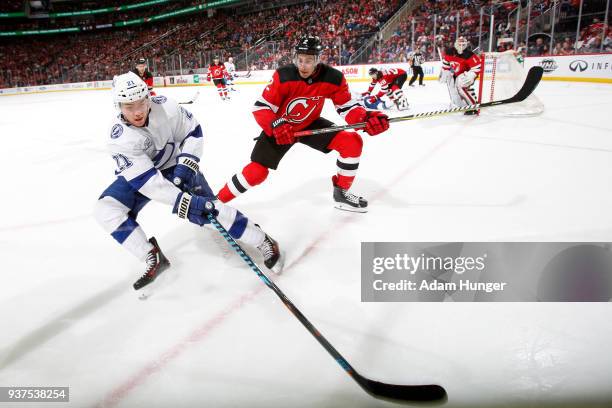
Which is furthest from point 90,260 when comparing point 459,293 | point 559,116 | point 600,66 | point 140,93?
point 600,66

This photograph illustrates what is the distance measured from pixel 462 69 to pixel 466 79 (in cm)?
17

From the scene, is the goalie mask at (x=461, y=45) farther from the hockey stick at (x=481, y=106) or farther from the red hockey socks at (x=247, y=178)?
the red hockey socks at (x=247, y=178)

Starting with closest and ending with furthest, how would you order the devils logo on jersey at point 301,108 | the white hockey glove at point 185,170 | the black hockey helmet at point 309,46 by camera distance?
1. the white hockey glove at point 185,170
2. the black hockey helmet at point 309,46
3. the devils logo on jersey at point 301,108

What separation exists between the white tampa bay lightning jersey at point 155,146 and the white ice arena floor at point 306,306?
20.9 inches

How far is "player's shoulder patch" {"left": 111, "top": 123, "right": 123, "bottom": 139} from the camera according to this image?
185cm

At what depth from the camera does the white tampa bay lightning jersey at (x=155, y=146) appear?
182 cm

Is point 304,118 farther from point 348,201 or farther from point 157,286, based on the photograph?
point 157,286

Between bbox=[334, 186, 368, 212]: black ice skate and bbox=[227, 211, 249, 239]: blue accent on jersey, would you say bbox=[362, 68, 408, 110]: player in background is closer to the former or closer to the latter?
bbox=[334, 186, 368, 212]: black ice skate

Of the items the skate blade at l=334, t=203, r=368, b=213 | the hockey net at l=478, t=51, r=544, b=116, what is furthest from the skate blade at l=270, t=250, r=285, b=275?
the hockey net at l=478, t=51, r=544, b=116

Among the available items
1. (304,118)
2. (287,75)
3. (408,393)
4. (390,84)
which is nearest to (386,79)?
(390,84)

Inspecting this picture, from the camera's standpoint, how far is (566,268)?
80.0 inches

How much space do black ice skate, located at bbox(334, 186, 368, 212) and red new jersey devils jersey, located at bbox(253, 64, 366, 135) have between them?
0.51 m

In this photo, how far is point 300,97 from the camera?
256 centimetres

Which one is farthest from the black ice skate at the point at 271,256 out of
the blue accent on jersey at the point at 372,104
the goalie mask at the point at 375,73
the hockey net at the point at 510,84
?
the blue accent on jersey at the point at 372,104
